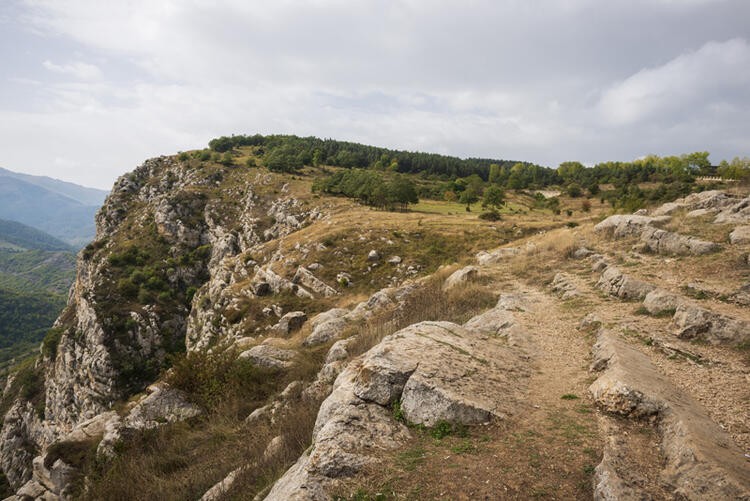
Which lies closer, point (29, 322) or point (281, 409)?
point (281, 409)

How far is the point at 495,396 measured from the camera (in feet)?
24.6

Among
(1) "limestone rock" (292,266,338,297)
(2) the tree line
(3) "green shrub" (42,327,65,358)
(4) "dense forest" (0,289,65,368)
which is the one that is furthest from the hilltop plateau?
(4) "dense forest" (0,289,65,368)

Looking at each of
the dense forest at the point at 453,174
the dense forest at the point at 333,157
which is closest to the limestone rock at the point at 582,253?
the dense forest at the point at 453,174

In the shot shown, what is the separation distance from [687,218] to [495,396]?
19828mm

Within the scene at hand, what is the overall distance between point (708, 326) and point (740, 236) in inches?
325

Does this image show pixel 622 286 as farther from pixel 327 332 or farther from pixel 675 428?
pixel 327 332

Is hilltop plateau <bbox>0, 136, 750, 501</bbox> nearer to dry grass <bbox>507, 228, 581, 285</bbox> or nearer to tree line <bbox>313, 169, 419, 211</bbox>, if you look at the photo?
dry grass <bbox>507, 228, 581, 285</bbox>

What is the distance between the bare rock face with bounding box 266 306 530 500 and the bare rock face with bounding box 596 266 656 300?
6747mm

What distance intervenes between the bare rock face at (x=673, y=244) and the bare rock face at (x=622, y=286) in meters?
3.44

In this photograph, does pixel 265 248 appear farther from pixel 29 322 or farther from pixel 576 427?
pixel 29 322

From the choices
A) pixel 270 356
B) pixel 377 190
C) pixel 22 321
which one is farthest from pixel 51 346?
pixel 22 321

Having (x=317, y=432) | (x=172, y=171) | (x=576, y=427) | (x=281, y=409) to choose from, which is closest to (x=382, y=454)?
(x=317, y=432)

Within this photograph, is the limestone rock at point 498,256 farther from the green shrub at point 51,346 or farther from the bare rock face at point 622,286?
the green shrub at point 51,346

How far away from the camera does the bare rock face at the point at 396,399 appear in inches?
223
